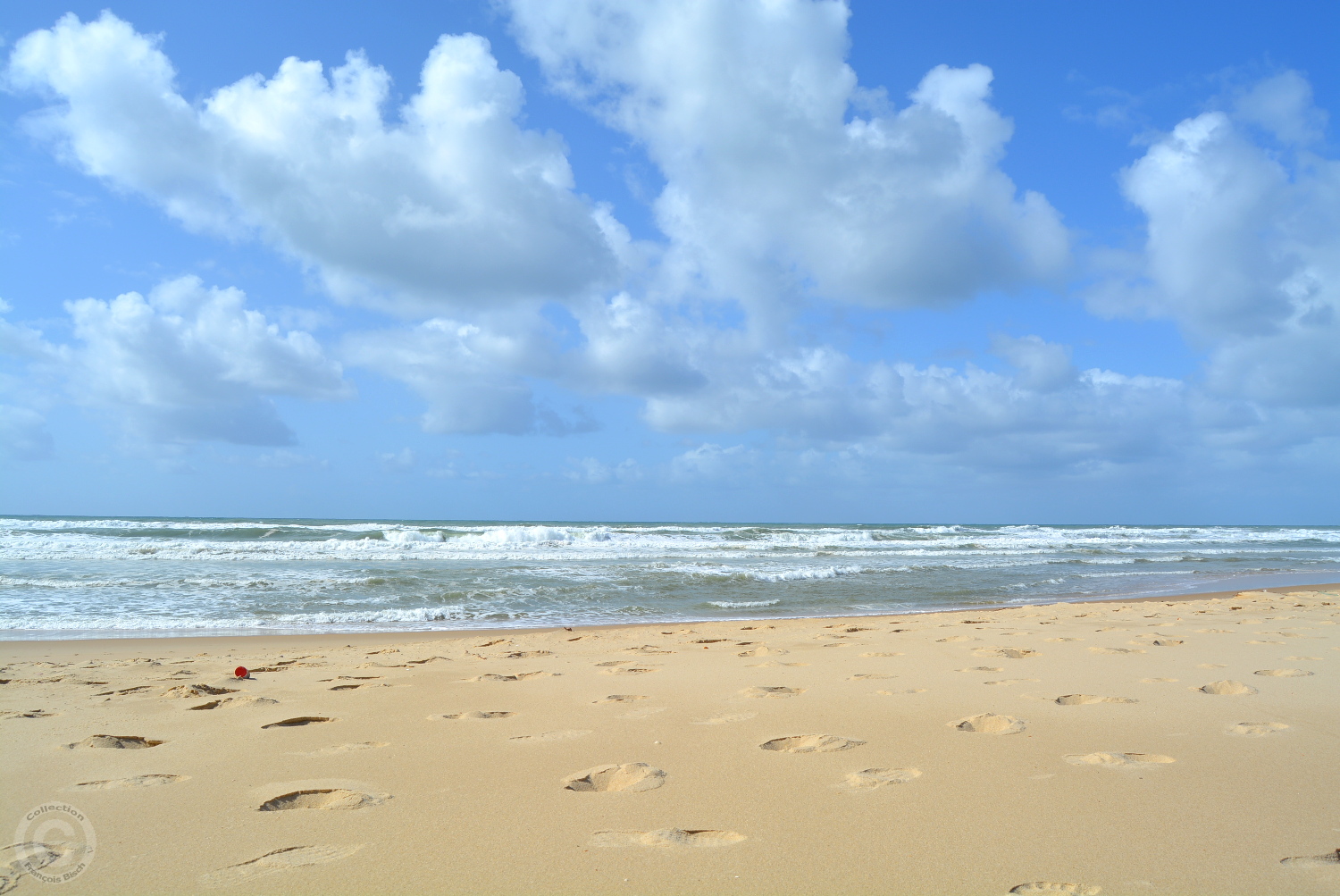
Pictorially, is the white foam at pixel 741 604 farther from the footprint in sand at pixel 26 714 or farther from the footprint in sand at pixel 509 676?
the footprint in sand at pixel 26 714

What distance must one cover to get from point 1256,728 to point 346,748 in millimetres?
4424

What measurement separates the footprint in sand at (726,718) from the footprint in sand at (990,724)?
103cm

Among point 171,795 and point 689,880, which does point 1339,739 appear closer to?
point 689,880

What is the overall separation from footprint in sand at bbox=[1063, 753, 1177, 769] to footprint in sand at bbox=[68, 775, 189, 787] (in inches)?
149

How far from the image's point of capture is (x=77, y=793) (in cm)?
279

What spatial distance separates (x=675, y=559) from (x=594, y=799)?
17.4 m

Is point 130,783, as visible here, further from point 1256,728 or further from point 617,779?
point 1256,728

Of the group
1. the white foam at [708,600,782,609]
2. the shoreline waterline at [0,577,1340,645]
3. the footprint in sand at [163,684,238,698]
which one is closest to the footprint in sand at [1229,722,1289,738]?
the footprint in sand at [163,684,238,698]

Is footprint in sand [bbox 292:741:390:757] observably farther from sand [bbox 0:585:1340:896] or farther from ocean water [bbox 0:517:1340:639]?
ocean water [bbox 0:517:1340:639]

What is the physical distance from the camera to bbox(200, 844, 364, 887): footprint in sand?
2.10 m

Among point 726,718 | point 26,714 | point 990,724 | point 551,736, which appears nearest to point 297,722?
point 551,736

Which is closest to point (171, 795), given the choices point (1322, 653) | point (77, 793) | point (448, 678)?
point (77, 793)

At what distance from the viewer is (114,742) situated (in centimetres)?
349

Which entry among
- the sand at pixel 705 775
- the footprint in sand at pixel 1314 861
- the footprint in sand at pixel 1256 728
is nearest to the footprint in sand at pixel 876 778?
the sand at pixel 705 775
